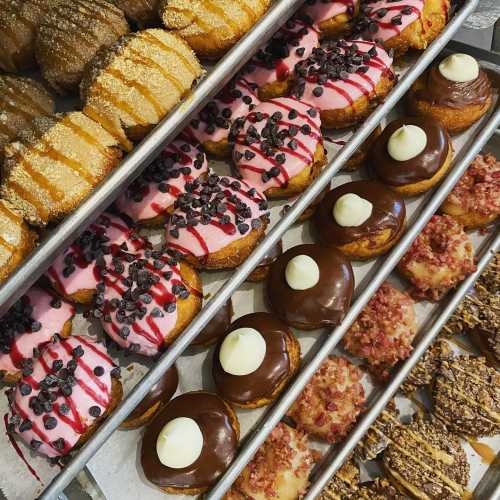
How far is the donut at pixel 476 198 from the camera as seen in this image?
260 centimetres

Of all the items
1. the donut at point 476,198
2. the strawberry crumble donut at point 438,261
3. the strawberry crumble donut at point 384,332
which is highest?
the donut at point 476,198

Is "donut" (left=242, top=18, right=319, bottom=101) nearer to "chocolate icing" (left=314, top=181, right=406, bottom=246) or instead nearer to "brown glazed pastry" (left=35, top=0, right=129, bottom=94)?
"chocolate icing" (left=314, top=181, right=406, bottom=246)

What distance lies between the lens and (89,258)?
1.93m

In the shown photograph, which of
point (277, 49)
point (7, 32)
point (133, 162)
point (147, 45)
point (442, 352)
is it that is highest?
point (277, 49)

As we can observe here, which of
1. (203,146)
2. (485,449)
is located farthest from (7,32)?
(485,449)

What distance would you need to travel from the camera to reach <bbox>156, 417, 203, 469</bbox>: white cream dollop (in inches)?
70.6

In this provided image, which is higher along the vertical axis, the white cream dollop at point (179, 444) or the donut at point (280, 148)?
the donut at point (280, 148)

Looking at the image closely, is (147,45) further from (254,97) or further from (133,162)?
(254,97)

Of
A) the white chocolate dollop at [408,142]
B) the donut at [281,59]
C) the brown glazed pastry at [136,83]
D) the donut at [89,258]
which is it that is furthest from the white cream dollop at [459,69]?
the donut at [89,258]

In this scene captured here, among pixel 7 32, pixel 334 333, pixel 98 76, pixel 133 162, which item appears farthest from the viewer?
pixel 334 333

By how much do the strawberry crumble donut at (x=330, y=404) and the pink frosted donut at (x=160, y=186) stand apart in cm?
93

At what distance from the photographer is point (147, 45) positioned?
1.65m

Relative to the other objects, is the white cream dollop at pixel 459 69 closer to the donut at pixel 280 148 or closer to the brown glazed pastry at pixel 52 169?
the donut at pixel 280 148

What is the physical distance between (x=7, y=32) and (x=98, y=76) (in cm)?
48
